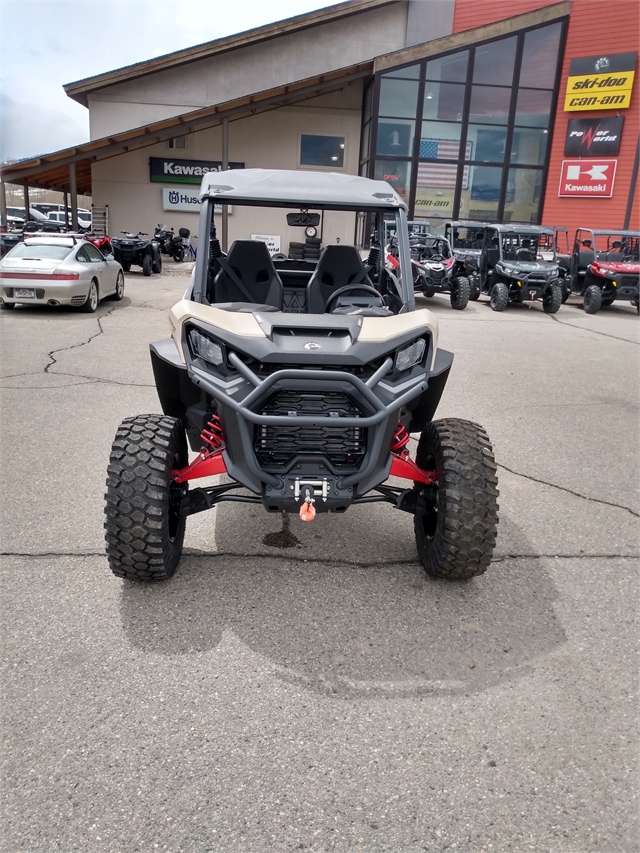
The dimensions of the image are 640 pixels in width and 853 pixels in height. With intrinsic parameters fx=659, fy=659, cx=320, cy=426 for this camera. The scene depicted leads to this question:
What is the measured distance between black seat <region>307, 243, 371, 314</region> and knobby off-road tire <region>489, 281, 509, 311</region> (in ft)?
36.6

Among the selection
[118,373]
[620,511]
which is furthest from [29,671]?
[118,373]

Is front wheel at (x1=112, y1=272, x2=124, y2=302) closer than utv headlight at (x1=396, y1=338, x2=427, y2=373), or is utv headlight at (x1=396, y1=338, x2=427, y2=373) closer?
utv headlight at (x1=396, y1=338, x2=427, y2=373)

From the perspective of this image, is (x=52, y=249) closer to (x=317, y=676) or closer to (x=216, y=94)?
(x=317, y=676)

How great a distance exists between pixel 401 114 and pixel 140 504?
922 inches

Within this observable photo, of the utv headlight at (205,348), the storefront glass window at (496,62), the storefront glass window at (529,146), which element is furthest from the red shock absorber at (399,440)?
the storefront glass window at (496,62)

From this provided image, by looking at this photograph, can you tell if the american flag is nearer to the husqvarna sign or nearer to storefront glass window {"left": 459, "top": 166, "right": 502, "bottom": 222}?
storefront glass window {"left": 459, "top": 166, "right": 502, "bottom": 222}

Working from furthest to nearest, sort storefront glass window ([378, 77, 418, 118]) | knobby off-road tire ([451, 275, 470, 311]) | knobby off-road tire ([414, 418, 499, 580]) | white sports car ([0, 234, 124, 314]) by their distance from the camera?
storefront glass window ([378, 77, 418, 118]) → knobby off-road tire ([451, 275, 470, 311]) → white sports car ([0, 234, 124, 314]) → knobby off-road tire ([414, 418, 499, 580])

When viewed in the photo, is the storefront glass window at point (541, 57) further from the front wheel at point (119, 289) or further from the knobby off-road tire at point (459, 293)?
the front wheel at point (119, 289)

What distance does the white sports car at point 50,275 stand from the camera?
11.3 m

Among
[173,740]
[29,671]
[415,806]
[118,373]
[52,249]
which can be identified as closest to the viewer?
[415,806]

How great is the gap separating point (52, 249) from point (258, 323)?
33.7ft

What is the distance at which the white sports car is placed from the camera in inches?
446

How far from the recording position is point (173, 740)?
2.33 metres

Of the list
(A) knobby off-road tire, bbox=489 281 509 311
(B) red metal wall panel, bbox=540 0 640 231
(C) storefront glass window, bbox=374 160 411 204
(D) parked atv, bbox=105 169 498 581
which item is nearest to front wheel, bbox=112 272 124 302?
(A) knobby off-road tire, bbox=489 281 509 311
